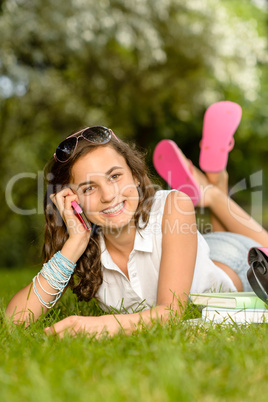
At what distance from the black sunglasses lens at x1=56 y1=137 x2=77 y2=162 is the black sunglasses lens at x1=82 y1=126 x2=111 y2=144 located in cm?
8

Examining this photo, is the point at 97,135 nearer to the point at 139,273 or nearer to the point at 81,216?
the point at 81,216

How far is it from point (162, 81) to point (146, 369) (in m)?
8.52

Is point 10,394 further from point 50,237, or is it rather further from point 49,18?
point 49,18

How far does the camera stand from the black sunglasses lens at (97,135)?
8.79ft

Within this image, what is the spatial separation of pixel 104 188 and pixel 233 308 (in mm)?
898

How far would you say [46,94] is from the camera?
8.60 meters

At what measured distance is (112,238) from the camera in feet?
9.21

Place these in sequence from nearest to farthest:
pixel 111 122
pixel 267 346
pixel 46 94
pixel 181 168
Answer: pixel 267 346 → pixel 181 168 → pixel 46 94 → pixel 111 122

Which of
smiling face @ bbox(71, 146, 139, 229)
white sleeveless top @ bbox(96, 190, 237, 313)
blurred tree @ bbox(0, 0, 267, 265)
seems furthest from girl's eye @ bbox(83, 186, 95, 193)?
blurred tree @ bbox(0, 0, 267, 265)

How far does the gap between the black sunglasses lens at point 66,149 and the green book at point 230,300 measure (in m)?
1.02

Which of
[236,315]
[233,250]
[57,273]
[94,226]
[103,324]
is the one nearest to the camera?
[103,324]

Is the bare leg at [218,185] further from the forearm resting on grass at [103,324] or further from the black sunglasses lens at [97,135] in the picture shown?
the forearm resting on grass at [103,324]

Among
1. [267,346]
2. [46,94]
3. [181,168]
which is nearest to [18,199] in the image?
[46,94]

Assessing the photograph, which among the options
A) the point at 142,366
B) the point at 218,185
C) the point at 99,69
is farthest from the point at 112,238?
the point at 99,69
